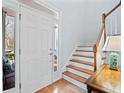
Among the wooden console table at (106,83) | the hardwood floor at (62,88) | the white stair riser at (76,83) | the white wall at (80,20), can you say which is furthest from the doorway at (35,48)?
the wooden console table at (106,83)

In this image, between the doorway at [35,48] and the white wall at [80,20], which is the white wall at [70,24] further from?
the doorway at [35,48]

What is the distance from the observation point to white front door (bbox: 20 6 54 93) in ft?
11.1

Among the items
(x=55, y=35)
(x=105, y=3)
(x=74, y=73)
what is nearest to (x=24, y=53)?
(x=55, y=35)

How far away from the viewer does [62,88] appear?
4.07 meters

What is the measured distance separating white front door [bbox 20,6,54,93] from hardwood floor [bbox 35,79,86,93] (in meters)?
0.18

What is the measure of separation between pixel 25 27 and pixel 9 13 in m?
0.55

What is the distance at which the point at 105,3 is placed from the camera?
5777mm

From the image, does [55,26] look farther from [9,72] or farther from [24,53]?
[9,72]

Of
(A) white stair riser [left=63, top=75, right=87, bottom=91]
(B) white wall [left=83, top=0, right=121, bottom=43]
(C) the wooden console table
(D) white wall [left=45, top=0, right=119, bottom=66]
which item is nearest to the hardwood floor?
(A) white stair riser [left=63, top=75, right=87, bottom=91]

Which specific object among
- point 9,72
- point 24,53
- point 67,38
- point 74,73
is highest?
point 67,38

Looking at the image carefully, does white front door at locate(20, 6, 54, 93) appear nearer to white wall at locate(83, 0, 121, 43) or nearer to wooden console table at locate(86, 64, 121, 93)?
wooden console table at locate(86, 64, 121, 93)

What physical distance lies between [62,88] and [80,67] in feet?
3.31

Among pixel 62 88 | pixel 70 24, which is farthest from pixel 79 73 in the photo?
pixel 70 24

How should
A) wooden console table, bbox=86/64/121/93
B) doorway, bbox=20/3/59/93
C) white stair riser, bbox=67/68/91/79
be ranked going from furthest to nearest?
white stair riser, bbox=67/68/91/79 < doorway, bbox=20/3/59/93 < wooden console table, bbox=86/64/121/93
